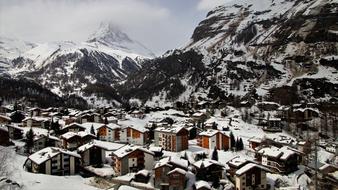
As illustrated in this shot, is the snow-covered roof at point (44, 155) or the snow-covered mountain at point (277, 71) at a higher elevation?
the snow-covered mountain at point (277, 71)

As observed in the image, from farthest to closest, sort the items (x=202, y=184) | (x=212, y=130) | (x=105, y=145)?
(x=212, y=130), (x=105, y=145), (x=202, y=184)

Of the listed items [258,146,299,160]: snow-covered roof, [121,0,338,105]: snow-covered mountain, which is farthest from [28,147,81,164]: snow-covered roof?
[121,0,338,105]: snow-covered mountain

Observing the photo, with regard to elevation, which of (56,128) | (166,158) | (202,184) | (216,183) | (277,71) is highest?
(277,71)

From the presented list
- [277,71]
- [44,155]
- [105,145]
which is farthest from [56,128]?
[277,71]

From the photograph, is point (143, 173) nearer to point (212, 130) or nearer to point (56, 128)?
point (212, 130)

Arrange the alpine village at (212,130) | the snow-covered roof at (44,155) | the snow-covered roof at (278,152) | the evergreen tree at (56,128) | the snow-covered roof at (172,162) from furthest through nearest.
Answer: the evergreen tree at (56,128), the snow-covered roof at (278,152), the snow-covered roof at (172,162), the alpine village at (212,130), the snow-covered roof at (44,155)

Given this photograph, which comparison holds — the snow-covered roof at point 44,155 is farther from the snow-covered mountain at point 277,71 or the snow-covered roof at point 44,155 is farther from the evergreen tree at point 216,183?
the snow-covered mountain at point 277,71

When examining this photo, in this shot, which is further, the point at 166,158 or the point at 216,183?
the point at 166,158

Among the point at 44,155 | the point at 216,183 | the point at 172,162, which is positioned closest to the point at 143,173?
the point at 172,162

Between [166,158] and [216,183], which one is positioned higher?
[166,158]

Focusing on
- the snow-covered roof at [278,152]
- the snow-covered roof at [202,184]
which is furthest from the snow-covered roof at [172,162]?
the snow-covered roof at [278,152]

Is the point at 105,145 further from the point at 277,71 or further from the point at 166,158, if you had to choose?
the point at 277,71

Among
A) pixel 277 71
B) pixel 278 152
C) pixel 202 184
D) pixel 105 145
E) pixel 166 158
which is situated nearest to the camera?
pixel 202 184

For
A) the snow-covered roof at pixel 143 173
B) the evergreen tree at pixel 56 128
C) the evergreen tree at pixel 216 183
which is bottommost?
the evergreen tree at pixel 216 183
